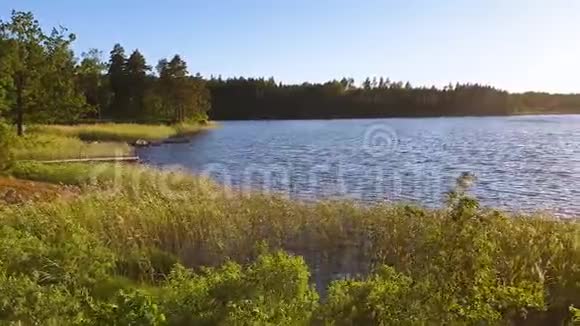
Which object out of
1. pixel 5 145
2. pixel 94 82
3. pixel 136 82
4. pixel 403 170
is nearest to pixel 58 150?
pixel 5 145

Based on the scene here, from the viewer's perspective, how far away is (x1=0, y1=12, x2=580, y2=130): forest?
29141mm

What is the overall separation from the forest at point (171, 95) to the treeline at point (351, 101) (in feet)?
0.71

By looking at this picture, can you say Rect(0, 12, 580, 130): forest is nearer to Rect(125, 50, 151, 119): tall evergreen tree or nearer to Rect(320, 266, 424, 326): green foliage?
Rect(125, 50, 151, 119): tall evergreen tree

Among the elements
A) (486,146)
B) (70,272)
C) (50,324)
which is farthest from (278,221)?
(486,146)

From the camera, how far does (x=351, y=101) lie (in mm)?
136125

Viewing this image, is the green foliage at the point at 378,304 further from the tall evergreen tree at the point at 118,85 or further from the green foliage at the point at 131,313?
the tall evergreen tree at the point at 118,85

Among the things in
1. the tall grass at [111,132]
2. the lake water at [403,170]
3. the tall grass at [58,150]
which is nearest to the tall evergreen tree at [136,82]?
the tall grass at [111,132]

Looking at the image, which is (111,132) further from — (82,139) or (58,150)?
(58,150)

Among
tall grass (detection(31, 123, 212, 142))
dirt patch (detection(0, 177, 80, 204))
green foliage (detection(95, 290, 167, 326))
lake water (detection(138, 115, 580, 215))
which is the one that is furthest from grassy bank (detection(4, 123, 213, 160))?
green foliage (detection(95, 290, 167, 326))

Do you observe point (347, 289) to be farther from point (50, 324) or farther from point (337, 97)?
point (337, 97)

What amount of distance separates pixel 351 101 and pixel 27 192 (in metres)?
125

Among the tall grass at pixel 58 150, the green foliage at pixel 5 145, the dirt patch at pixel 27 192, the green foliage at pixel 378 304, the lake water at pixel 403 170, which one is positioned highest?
the green foliage at pixel 5 145

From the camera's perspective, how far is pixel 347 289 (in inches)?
219

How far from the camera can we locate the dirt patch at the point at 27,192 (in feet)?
40.0
